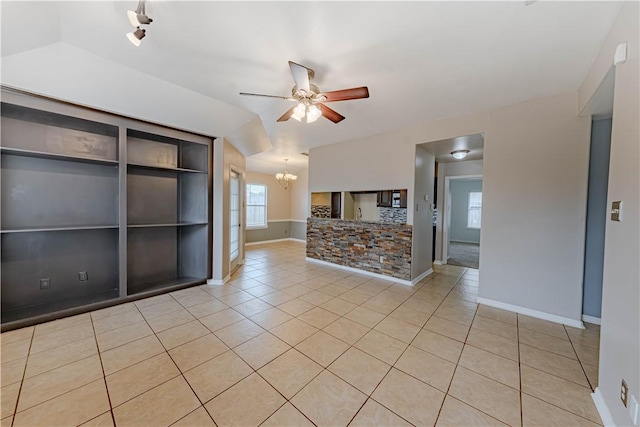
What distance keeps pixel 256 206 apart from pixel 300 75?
625 centimetres

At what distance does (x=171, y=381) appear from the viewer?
1.75 m

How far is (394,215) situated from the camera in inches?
169

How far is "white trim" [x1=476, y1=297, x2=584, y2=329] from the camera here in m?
2.68

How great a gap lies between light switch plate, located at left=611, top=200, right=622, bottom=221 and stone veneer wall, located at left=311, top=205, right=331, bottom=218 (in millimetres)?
4145

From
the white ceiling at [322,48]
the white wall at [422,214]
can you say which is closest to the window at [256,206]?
the white ceiling at [322,48]

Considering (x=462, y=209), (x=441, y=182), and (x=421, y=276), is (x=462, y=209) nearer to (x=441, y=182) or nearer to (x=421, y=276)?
(x=441, y=182)

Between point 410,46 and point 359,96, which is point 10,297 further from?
point 410,46

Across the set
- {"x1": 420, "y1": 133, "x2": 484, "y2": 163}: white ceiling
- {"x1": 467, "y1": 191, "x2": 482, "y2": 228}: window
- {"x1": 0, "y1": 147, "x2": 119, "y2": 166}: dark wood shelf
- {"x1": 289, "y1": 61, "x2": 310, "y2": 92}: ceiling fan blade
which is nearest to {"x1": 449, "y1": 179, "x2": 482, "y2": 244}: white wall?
{"x1": 467, "y1": 191, "x2": 482, "y2": 228}: window

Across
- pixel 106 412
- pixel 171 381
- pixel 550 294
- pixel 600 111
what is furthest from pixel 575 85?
pixel 106 412

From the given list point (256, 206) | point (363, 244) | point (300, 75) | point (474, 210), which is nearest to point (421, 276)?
point (363, 244)

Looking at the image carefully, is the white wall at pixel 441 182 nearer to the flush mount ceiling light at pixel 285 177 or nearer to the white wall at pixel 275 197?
the flush mount ceiling light at pixel 285 177

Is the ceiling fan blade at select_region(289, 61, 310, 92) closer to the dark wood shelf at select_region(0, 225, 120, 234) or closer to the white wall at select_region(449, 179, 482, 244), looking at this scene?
→ the dark wood shelf at select_region(0, 225, 120, 234)

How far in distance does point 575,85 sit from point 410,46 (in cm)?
209

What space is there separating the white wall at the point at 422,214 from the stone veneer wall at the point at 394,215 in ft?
0.50
